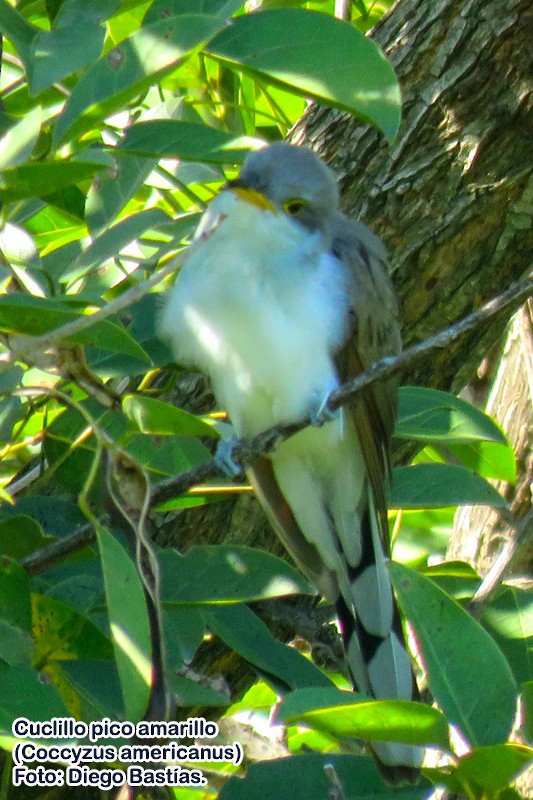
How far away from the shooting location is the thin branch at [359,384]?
182 cm

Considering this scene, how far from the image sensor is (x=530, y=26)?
3.13 m

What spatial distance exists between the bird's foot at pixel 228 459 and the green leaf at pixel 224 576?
6.7 inches

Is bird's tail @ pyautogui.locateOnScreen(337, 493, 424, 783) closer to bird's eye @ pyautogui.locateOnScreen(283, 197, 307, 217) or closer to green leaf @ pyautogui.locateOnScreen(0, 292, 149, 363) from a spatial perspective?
bird's eye @ pyautogui.locateOnScreen(283, 197, 307, 217)

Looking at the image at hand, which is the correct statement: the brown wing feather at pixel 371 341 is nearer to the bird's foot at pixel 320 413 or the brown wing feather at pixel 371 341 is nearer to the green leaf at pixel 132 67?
the bird's foot at pixel 320 413

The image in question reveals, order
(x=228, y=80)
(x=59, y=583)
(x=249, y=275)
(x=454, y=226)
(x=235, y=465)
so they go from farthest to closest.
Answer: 1. (x=228, y=80)
2. (x=454, y=226)
3. (x=249, y=275)
4. (x=235, y=465)
5. (x=59, y=583)

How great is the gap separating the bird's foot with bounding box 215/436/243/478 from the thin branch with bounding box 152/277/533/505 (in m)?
0.01

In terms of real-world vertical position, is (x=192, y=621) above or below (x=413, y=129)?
below

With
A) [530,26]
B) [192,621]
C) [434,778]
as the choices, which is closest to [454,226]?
[530,26]

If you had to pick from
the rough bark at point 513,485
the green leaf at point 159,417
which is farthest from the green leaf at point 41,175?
the rough bark at point 513,485

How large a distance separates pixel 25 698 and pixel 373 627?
1.23 m

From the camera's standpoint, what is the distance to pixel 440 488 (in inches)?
100.0

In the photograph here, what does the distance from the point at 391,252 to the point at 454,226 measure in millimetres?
178

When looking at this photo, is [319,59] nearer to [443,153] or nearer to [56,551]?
[56,551]

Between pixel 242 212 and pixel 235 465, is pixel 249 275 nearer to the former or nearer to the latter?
pixel 242 212
